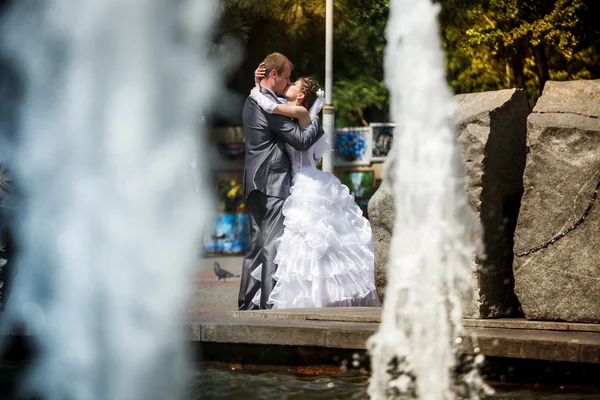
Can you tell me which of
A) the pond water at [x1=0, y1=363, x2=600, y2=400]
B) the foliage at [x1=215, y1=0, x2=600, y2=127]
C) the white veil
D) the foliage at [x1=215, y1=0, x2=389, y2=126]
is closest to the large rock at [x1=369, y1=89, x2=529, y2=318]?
the pond water at [x1=0, y1=363, x2=600, y2=400]

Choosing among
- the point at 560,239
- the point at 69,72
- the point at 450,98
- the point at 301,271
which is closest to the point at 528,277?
the point at 560,239

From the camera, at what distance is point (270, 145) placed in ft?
29.0

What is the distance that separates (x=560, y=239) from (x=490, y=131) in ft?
2.25

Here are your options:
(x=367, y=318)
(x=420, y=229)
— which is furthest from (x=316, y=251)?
(x=420, y=229)

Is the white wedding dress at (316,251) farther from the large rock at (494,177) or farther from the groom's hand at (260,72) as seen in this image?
the large rock at (494,177)

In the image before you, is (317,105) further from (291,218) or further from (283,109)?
(291,218)

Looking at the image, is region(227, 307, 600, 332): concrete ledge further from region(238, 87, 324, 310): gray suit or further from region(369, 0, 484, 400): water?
region(238, 87, 324, 310): gray suit

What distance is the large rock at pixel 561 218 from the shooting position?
6230mm

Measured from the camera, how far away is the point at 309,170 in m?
9.02

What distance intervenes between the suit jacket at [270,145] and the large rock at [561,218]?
2606 mm

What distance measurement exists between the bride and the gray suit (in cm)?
6

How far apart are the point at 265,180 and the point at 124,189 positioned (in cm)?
458

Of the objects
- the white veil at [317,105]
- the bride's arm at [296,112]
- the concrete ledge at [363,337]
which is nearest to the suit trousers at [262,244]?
the bride's arm at [296,112]

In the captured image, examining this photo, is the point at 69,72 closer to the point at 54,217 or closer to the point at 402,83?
the point at 54,217
